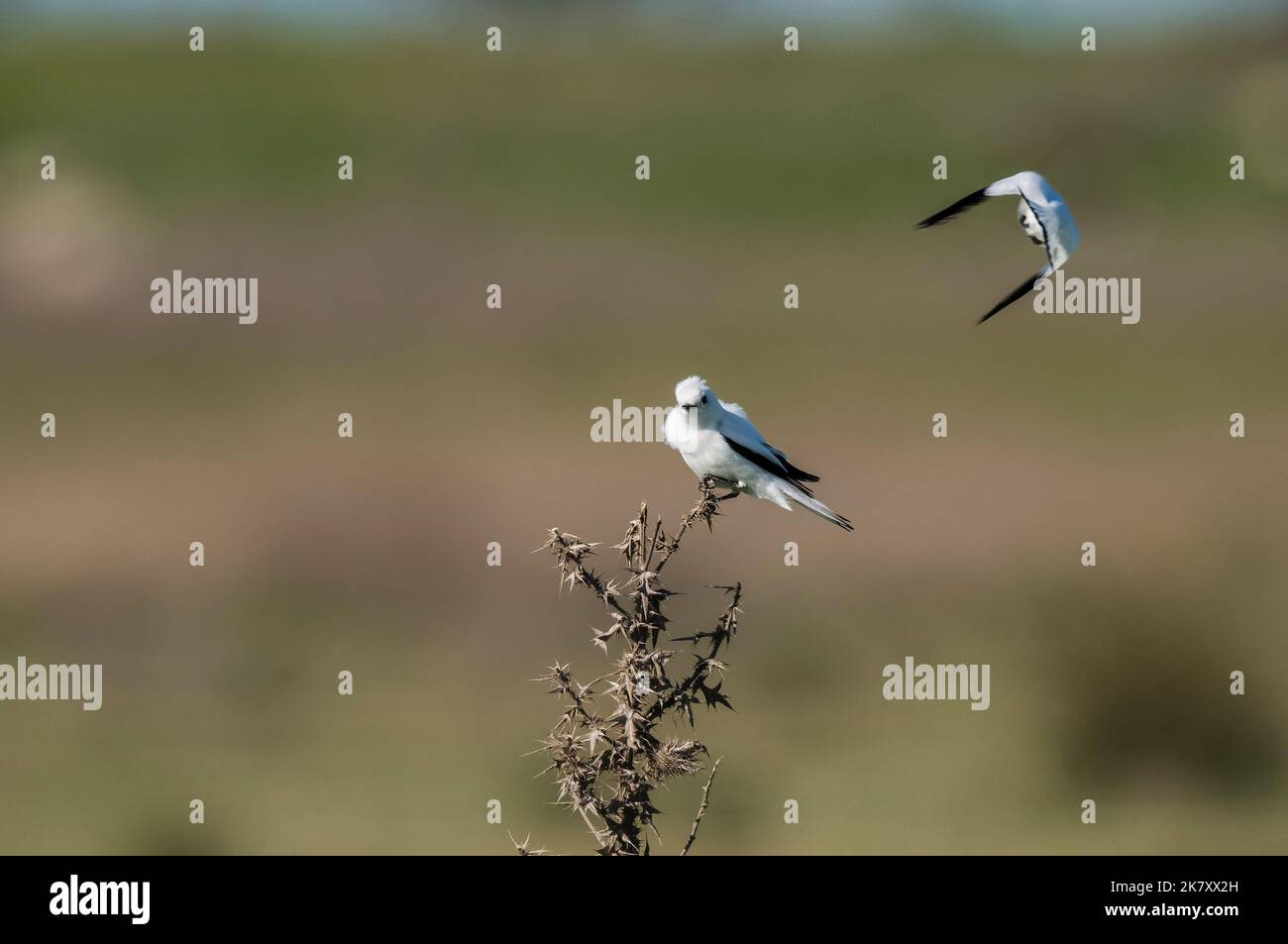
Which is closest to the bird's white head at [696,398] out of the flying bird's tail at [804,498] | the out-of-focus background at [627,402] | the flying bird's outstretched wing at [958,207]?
the flying bird's tail at [804,498]

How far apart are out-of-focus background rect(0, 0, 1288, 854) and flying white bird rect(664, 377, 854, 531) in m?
7.32

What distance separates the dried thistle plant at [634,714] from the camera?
510cm

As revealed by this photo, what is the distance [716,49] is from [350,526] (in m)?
25.0

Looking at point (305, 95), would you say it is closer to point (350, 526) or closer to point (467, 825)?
point (350, 526)

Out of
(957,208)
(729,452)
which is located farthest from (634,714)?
(957,208)

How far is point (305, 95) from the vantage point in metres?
39.3

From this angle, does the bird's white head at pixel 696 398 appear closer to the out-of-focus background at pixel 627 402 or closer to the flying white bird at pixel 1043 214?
the flying white bird at pixel 1043 214

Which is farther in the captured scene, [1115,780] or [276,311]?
[276,311]

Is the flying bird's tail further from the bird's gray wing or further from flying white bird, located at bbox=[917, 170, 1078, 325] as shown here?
flying white bird, located at bbox=[917, 170, 1078, 325]

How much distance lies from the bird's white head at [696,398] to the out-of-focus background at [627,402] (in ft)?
24.6

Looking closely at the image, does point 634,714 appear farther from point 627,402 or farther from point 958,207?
point 627,402

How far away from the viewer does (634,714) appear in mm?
5211

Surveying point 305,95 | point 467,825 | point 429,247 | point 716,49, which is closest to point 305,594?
point 467,825

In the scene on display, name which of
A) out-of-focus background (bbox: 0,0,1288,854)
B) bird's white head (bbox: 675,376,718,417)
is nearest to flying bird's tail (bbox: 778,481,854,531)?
bird's white head (bbox: 675,376,718,417)
